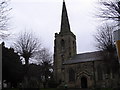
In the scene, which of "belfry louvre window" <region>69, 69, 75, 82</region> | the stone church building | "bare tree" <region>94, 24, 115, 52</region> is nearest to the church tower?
the stone church building

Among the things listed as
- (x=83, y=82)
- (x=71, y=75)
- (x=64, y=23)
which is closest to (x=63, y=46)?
(x=64, y=23)

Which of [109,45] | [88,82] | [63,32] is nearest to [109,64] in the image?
[109,45]

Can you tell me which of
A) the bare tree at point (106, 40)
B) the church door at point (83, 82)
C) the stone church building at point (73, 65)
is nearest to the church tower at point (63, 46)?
the stone church building at point (73, 65)

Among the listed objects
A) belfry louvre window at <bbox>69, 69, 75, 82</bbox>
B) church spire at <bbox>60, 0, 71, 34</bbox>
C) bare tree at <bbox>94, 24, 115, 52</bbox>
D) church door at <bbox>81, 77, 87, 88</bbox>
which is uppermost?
church spire at <bbox>60, 0, 71, 34</bbox>

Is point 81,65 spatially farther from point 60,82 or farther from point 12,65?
point 12,65

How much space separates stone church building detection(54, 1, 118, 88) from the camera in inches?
2334

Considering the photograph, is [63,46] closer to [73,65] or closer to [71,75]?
[73,65]

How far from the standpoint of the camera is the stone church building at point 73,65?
194ft

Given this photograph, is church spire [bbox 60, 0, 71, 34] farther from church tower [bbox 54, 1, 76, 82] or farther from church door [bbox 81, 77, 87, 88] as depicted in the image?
church door [bbox 81, 77, 87, 88]

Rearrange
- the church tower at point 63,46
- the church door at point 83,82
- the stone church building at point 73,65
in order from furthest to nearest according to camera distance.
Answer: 1. the church tower at point 63,46
2. the church door at point 83,82
3. the stone church building at point 73,65

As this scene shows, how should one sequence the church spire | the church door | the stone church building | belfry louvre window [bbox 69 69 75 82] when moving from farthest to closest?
the church spire < belfry louvre window [bbox 69 69 75 82] < the church door < the stone church building

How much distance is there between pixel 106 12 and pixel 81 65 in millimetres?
46131

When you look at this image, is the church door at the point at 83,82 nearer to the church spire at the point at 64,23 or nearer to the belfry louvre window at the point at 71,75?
the belfry louvre window at the point at 71,75

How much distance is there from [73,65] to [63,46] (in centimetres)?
941
